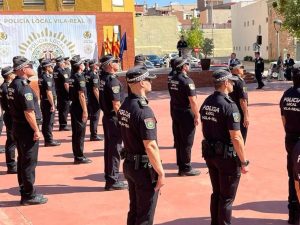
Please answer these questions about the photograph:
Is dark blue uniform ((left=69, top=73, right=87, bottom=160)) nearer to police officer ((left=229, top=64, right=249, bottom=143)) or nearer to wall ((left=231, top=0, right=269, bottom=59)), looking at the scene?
police officer ((left=229, top=64, right=249, bottom=143))

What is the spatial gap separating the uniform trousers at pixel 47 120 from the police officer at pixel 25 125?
4454 millimetres

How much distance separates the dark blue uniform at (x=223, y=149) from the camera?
5.18 metres

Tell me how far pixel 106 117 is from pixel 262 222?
2.84 metres

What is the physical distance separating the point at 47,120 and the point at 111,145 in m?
4.59

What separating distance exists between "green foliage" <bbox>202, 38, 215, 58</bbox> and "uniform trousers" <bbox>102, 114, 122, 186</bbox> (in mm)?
64964

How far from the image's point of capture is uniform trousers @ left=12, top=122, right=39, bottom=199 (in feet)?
22.4

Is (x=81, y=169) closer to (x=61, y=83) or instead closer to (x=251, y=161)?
(x=251, y=161)

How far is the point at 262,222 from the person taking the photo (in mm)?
6082

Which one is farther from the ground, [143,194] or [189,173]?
[143,194]

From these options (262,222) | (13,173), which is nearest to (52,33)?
(13,173)

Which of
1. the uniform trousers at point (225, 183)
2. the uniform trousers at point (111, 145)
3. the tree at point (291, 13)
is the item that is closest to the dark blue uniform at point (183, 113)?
the uniform trousers at point (111, 145)

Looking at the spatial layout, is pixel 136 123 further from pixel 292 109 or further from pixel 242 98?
pixel 242 98

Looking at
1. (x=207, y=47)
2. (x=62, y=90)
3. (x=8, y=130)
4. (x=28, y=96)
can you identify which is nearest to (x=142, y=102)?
(x=28, y=96)

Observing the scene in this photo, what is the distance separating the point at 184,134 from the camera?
8148 millimetres
